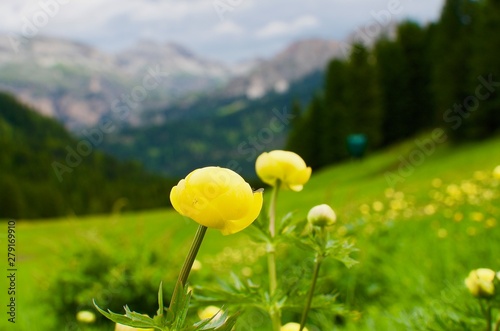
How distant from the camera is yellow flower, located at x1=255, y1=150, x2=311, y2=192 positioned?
0.92 m

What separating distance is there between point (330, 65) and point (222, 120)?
154303mm

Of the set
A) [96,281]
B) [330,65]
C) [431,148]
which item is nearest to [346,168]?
[431,148]

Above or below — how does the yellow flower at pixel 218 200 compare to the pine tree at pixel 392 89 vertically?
above

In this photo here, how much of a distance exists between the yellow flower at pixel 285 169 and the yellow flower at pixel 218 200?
1.13 ft

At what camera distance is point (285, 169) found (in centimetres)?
92

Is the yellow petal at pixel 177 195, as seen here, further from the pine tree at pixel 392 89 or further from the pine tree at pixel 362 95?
the pine tree at pixel 392 89

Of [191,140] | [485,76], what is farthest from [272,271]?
[191,140]

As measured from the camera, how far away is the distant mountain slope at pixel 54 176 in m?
55.5

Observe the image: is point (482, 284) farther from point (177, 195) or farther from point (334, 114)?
point (334, 114)

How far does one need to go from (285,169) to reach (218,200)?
371mm

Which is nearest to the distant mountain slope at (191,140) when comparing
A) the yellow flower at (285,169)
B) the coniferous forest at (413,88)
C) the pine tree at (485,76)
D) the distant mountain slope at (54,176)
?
the distant mountain slope at (54,176)

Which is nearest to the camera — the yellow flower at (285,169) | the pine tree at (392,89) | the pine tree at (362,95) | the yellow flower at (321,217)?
the yellow flower at (321,217)

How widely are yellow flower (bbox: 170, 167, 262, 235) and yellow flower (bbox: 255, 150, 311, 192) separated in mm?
344

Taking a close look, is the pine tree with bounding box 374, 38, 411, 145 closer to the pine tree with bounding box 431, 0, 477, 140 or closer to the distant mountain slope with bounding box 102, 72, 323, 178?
the pine tree with bounding box 431, 0, 477, 140
